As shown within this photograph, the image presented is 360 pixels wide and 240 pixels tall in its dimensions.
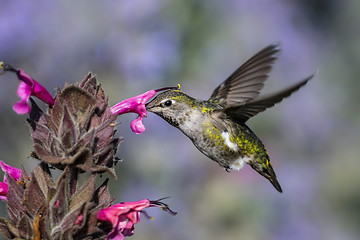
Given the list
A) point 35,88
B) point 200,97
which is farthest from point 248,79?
point 200,97

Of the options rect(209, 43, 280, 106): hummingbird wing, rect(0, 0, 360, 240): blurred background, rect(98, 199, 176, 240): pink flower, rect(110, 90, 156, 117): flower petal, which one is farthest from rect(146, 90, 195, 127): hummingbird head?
rect(0, 0, 360, 240): blurred background

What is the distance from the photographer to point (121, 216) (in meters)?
2.18

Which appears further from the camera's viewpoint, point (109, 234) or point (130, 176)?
point (130, 176)

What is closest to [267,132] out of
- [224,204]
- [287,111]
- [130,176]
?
[287,111]

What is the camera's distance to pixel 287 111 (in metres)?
8.61

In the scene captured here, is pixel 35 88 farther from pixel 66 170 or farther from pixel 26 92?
pixel 66 170

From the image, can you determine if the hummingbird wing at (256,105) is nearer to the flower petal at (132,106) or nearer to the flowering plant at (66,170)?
the flower petal at (132,106)

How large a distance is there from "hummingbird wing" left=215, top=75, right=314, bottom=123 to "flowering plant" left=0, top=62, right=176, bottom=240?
0.88m

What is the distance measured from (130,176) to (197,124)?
388 cm

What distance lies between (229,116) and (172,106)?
1.38 ft

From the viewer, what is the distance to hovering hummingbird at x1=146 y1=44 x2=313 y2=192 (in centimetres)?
306

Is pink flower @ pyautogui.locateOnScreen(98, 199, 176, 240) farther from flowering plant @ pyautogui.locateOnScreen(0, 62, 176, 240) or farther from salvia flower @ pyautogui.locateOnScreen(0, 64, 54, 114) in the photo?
salvia flower @ pyautogui.locateOnScreen(0, 64, 54, 114)

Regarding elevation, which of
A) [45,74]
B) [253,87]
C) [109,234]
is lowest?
[109,234]

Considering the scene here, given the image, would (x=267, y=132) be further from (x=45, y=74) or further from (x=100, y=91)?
(x=100, y=91)
